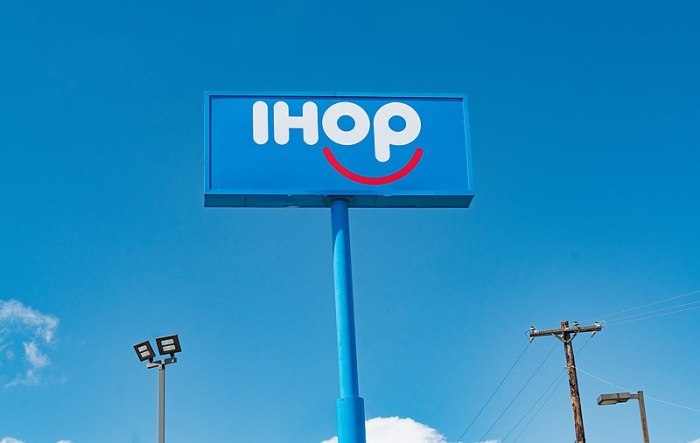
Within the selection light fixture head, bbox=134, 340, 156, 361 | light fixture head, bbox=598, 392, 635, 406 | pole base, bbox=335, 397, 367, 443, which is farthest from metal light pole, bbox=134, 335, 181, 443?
pole base, bbox=335, 397, 367, 443

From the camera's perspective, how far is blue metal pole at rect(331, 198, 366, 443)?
10.4 metres

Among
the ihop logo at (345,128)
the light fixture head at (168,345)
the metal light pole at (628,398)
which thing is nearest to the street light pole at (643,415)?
the metal light pole at (628,398)

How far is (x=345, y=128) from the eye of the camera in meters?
12.0

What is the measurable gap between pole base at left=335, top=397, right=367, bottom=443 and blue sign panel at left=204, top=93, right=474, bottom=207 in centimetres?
252

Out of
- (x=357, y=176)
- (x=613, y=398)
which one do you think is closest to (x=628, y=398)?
(x=613, y=398)

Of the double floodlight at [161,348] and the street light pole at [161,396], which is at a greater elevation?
the double floodlight at [161,348]

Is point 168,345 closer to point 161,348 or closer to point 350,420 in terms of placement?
point 161,348

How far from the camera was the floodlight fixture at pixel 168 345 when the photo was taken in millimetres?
21328

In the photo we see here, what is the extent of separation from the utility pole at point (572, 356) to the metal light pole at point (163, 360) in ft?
37.1

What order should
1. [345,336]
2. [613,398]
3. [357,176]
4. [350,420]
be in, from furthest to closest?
[613,398] < [357,176] < [345,336] < [350,420]

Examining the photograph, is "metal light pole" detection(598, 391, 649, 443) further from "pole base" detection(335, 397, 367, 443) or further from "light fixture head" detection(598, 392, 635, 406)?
"pole base" detection(335, 397, 367, 443)

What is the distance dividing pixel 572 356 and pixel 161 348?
12161mm

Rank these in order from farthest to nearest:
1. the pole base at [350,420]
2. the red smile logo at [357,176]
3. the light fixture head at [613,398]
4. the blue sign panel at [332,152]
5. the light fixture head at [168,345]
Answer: the light fixture head at [613,398] → the light fixture head at [168,345] → the red smile logo at [357,176] → the blue sign panel at [332,152] → the pole base at [350,420]

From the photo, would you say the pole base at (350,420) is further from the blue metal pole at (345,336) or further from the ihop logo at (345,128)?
the ihop logo at (345,128)
